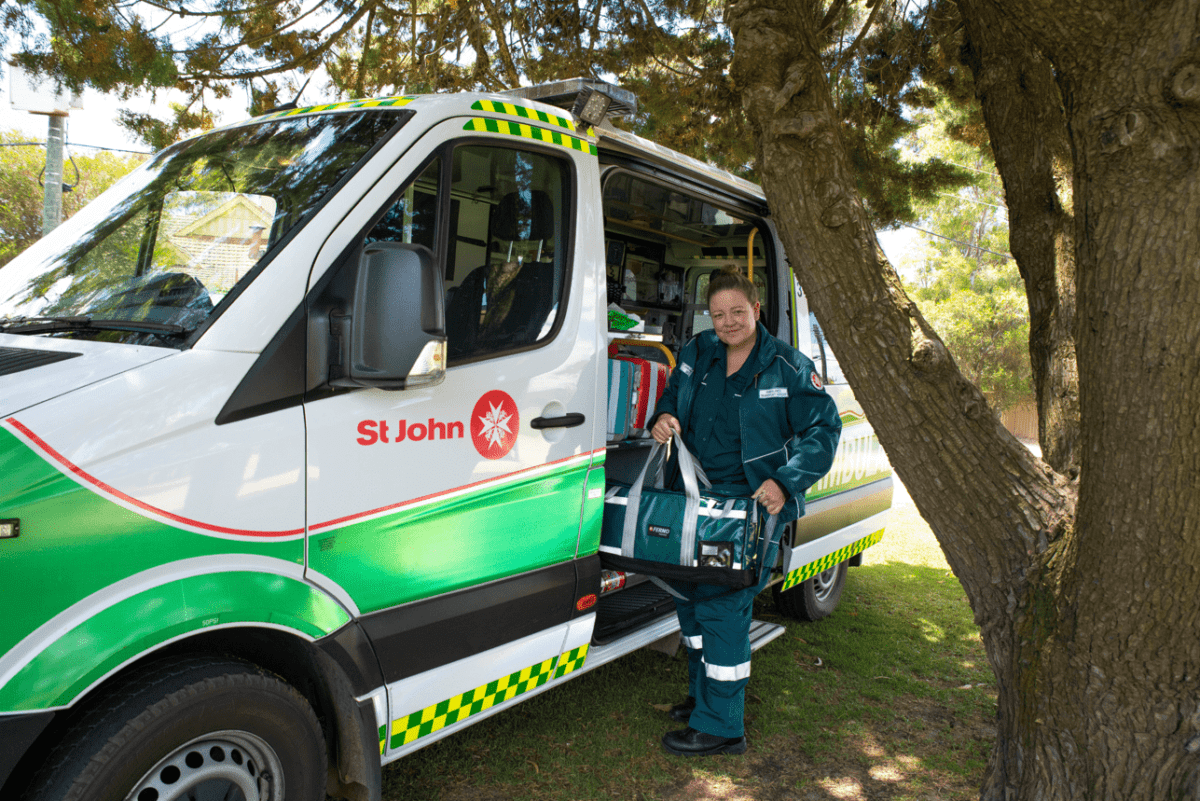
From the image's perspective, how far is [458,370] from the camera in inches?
103

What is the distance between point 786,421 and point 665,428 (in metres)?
0.47

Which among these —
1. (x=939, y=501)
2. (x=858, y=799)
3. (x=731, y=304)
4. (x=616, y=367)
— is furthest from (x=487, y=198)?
(x=858, y=799)

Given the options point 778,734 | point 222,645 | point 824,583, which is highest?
point 222,645

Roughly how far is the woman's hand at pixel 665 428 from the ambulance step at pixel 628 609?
2.45 feet

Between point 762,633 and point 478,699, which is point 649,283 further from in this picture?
point 478,699

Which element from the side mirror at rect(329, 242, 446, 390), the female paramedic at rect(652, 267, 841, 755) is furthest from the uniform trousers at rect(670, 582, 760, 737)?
the side mirror at rect(329, 242, 446, 390)

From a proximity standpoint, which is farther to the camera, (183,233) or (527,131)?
(527,131)

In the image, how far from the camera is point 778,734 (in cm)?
373

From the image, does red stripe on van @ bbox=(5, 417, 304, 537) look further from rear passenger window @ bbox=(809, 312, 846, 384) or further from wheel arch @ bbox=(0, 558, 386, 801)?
rear passenger window @ bbox=(809, 312, 846, 384)

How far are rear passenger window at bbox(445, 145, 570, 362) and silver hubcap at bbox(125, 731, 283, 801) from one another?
117 centimetres

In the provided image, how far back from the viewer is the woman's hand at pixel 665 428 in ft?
11.2

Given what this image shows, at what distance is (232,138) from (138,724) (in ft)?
6.23

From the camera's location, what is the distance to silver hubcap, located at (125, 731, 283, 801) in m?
2.00

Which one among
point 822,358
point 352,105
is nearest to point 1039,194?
point 822,358
